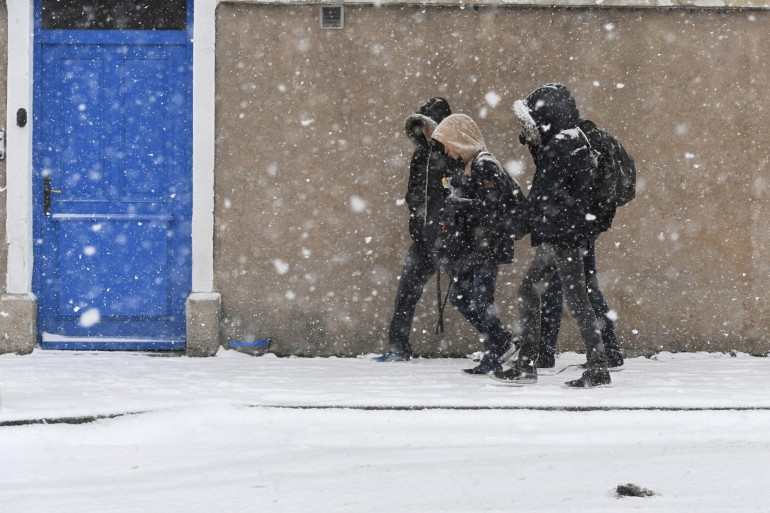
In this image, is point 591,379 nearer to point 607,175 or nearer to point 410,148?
point 607,175

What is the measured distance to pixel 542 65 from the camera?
6922 millimetres

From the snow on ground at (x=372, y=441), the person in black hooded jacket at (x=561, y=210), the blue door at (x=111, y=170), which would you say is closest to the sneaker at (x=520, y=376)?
the snow on ground at (x=372, y=441)

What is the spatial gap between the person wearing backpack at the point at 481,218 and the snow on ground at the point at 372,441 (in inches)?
14.6

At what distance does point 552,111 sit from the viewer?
5.20m

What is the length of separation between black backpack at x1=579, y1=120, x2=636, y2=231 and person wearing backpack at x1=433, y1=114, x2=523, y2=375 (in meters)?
0.50

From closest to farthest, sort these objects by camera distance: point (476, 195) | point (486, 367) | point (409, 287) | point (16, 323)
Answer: point (476, 195) < point (486, 367) < point (409, 287) < point (16, 323)

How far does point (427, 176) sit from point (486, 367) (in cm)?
138

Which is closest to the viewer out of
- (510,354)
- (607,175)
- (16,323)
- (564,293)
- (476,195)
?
(564,293)

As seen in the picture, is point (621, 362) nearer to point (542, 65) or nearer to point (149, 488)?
point (542, 65)

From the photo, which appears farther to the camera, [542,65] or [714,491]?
[542,65]

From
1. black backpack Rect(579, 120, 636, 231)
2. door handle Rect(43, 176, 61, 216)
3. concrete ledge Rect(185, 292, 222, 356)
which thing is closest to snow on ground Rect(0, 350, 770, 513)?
concrete ledge Rect(185, 292, 222, 356)

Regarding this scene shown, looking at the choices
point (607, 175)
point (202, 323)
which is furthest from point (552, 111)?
point (202, 323)

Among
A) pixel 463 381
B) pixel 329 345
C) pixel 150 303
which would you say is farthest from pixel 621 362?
pixel 150 303

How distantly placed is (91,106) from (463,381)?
3644mm
